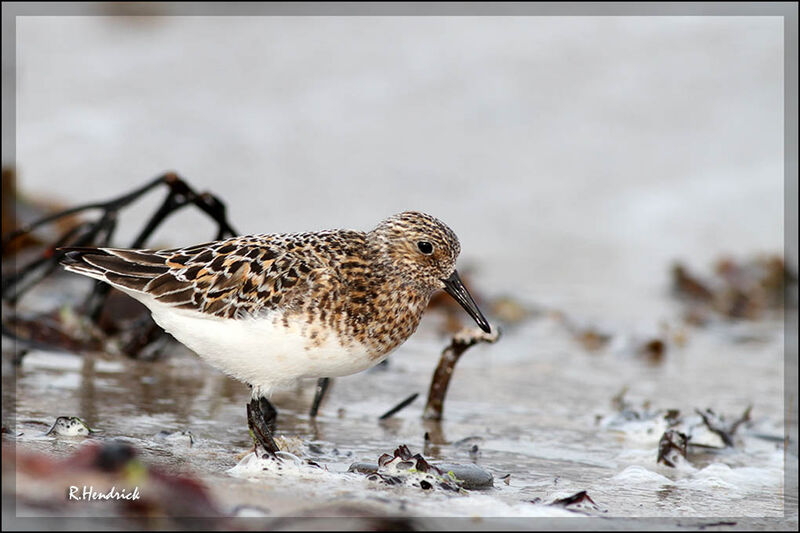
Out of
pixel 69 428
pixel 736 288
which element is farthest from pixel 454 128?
pixel 69 428

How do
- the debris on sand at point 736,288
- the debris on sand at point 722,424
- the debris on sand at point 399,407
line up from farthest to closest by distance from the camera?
the debris on sand at point 736,288 < the debris on sand at point 722,424 < the debris on sand at point 399,407

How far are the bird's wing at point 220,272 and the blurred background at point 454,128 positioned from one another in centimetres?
458

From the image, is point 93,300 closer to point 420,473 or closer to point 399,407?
point 399,407

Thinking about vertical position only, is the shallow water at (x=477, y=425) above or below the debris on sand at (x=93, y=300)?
below

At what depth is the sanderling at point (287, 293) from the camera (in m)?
3.51

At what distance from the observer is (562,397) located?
17.5ft

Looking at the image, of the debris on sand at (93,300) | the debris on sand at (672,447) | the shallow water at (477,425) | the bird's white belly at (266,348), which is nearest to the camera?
the shallow water at (477,425)

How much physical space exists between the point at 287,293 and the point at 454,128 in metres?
8.11

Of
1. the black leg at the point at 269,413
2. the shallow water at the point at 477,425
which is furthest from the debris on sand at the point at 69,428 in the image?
the black leg at the point at 269,413

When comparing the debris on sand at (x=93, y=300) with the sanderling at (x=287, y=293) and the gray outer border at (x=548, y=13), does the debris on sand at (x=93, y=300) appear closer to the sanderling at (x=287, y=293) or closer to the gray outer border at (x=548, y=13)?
the sanderling at (x=287, y=293)

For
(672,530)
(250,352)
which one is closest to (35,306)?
(250,352)

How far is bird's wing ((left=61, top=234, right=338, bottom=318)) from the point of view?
3553mm

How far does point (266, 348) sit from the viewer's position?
3.49 m
